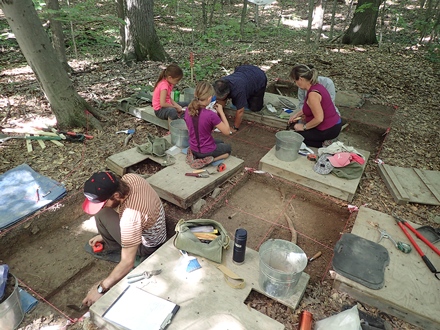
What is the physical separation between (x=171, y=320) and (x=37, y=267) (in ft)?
6.20

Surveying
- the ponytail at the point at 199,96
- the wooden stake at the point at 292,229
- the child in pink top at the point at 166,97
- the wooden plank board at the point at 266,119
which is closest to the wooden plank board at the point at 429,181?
the wooden stake at the point at 292,229

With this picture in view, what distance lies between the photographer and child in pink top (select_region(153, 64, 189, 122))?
4484 mm

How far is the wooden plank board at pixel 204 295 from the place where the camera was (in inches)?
79.2

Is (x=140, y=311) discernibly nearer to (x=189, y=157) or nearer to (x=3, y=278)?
(x=3, y=278)

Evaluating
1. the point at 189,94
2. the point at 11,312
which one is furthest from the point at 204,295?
the point at 189,94

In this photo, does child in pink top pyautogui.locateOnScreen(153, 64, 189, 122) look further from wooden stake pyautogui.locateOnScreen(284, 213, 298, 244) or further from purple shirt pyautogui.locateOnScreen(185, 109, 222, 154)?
wooden stake pyautogui.locateOnScreen(284, 213, 298, 244)

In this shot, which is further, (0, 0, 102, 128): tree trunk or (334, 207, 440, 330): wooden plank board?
(0, 0, 102, 128): tree trunk

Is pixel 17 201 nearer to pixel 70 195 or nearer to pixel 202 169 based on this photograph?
pixel 70 195

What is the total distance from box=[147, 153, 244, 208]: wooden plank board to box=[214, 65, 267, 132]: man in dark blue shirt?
1297 millimetres

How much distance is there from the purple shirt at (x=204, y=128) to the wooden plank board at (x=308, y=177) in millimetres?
901

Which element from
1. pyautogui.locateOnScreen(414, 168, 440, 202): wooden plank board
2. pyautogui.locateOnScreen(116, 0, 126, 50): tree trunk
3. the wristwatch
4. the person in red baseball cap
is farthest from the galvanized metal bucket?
pyautogui.locateOnScreen(116, 0, 126, 50): tree trunk

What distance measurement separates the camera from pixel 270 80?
730 cm

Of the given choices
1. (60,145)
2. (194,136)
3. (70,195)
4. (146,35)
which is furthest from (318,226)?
(146,35)

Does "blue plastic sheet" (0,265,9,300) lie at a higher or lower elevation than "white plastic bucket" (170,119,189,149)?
lower
